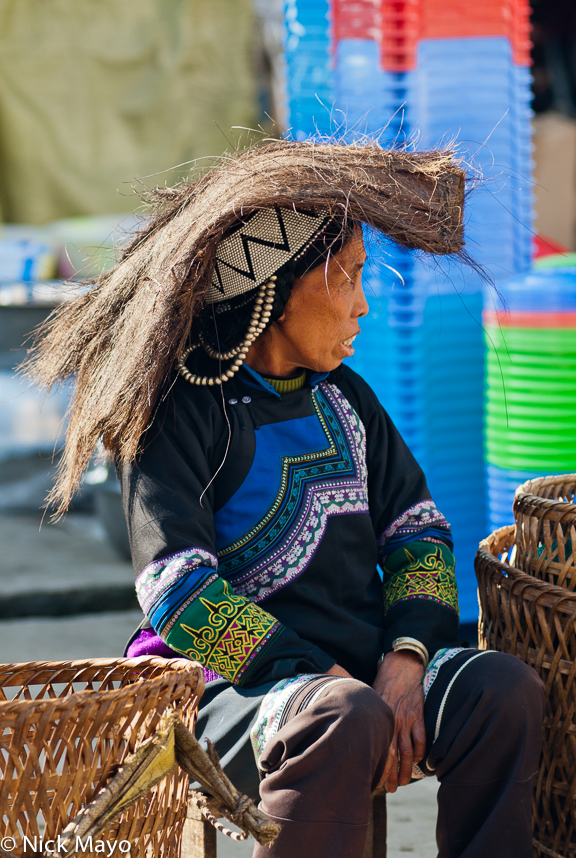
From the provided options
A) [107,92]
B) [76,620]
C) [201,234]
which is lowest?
[76,620]

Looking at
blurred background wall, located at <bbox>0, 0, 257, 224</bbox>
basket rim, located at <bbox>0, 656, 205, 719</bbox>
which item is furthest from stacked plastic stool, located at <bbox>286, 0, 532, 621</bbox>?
blurred background wall, located at <bbox>0, 0, 257, 224</bbox>

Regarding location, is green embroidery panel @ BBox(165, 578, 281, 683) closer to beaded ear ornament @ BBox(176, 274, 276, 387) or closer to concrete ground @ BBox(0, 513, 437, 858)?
beaded ear ornament @ BBox(176, 274, 276, 387)

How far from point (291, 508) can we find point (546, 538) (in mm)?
524

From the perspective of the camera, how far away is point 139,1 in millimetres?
6055

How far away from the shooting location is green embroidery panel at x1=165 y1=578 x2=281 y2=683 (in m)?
1.65

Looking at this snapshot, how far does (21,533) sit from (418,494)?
3.52 metres

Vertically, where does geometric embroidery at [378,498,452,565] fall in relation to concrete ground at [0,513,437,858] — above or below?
above

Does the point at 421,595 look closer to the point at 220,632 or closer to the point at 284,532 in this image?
the point at 284,532

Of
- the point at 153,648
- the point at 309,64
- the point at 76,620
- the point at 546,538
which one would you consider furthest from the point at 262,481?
the point at 76,620

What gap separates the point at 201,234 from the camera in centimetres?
168

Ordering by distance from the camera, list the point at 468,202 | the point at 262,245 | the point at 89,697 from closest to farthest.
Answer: the point at 89,697 < the point at 262,245 < the point at 468,202

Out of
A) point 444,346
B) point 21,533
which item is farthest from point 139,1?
point 444,346

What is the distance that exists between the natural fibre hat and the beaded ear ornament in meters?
0.04

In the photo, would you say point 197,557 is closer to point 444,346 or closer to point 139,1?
point 444,346
